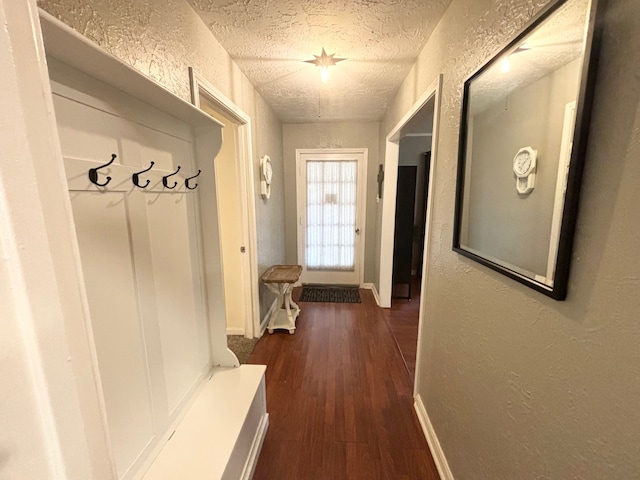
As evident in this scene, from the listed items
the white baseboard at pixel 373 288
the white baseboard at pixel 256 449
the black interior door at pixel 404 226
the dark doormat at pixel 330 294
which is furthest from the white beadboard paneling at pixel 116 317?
the black interior door at pixel 404 226

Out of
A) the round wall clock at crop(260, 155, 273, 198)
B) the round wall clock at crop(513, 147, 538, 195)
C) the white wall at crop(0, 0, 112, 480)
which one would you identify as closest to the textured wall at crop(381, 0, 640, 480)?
the round wall clock at crop(513, 147, 538, 195)

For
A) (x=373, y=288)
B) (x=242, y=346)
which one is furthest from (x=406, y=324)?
(x=242, y=346)

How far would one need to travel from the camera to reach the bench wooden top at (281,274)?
261 cm

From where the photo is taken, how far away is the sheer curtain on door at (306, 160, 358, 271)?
3.81 metres

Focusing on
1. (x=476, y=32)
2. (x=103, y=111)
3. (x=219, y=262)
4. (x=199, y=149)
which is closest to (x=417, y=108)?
(x=476, y=32)

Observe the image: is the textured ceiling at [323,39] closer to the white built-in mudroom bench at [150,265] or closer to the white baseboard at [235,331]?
the white built-in mudroom bench at [150,265]

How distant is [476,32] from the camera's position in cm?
112

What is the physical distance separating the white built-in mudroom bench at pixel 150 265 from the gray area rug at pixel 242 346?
3.04 feet

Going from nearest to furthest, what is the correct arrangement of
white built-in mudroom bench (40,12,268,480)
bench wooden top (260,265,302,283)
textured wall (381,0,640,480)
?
textured wall (381,0,640,480) < white built-in mudroom bench (40,12,268,480) < bench wooden top (260,265,302,283)

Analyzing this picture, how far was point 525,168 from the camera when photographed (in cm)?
83

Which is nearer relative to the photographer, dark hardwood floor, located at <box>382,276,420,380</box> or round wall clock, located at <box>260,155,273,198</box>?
dark hardwood floor, located at <box>382,276,420,380</box>

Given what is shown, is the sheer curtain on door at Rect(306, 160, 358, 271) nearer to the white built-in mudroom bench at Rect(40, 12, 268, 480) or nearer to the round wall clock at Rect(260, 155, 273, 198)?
the round wall clock at Rect(260, 155, 273, 198)

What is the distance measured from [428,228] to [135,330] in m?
1.55

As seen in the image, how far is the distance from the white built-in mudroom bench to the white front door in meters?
2.60
